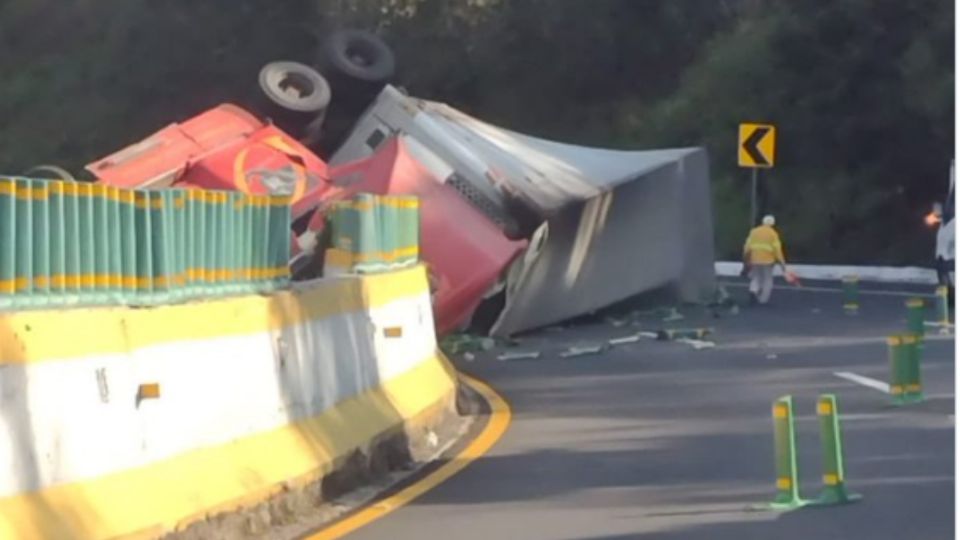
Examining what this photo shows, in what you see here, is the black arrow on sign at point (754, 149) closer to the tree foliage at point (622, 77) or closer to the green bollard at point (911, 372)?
the tree foliage at point (622, 77)

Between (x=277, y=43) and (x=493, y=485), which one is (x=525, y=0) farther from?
(x=493, y=485)

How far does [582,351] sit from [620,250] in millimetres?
6114

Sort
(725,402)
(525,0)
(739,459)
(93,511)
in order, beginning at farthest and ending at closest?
(525,0), (725,402), (739,459), (93,511)

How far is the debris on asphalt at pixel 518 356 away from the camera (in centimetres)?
2473

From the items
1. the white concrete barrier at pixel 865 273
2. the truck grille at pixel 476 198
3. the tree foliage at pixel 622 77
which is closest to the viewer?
the truck grille at pixel 476 198

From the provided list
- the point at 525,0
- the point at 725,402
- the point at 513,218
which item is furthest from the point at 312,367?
the point at 525,0

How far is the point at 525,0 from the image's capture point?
209ft

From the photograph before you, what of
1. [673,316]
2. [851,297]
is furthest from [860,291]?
[673,316]

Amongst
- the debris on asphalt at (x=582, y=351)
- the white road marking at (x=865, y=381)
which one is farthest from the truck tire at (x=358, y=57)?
the white road marking at (x=865, y=381)

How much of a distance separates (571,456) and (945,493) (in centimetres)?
316

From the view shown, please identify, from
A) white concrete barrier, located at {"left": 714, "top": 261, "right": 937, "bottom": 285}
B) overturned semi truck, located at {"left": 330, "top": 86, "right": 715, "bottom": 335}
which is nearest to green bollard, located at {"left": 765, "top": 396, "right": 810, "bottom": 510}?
overturned semi truck, located at {"left": 330, "top": 86, "right": 715, "bottom": 335}

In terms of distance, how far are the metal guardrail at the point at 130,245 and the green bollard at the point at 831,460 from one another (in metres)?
3.30

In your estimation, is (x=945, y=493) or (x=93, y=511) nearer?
(x=93, y=511)

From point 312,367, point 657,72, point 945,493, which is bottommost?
point 945,493
